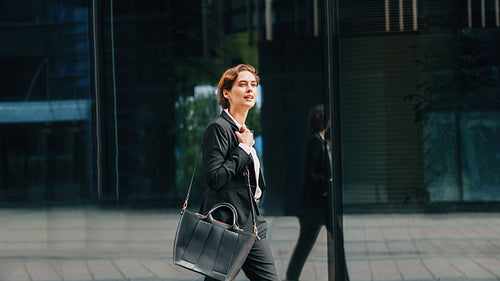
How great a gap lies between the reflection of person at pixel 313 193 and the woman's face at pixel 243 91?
63.0 inches

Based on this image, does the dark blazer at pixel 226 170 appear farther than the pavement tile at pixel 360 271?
No

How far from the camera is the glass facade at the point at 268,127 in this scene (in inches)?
184

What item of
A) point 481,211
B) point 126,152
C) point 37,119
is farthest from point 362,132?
point 37,119

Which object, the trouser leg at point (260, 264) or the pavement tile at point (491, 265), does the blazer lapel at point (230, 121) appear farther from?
the pavement tile at point (491, 265)

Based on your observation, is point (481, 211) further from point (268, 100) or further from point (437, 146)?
point (268, 100)

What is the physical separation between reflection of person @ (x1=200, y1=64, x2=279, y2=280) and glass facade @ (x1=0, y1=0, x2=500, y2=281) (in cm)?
168

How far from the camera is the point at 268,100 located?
4891 millimetres

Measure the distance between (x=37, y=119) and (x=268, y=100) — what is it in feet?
6.89

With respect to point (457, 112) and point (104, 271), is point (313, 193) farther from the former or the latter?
point (104, 271)

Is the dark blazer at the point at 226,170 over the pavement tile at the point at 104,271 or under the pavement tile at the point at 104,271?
over

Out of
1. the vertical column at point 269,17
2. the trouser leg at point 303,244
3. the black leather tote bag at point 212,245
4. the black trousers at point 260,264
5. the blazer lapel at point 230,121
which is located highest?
the vertical column at point 269,17

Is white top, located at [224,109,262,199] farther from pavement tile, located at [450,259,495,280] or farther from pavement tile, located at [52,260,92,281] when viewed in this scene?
pavement tile, located at [52,260,92,281]

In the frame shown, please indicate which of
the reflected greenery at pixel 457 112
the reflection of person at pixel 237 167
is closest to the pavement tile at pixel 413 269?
the reflected greenery at pixel 457 112

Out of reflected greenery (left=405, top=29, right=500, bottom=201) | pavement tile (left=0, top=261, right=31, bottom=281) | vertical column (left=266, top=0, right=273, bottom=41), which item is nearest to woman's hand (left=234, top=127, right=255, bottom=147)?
vertical column (left=266, top=0, right=273, bottom=41)
